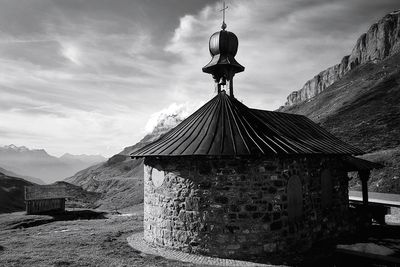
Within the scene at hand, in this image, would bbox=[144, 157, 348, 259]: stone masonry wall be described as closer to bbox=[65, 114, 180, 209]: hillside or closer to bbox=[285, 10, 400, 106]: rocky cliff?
bbox=[65, 114, 180, 209]: hillside

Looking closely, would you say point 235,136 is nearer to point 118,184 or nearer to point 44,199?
point 44,199

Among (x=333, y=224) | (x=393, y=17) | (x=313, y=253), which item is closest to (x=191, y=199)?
(x=313, y=253)

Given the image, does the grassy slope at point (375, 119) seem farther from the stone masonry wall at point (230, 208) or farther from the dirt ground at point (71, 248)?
the dirt ground at point (71, 248)

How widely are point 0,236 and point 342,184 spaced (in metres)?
17.0

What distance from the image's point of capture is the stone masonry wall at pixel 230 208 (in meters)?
11.4

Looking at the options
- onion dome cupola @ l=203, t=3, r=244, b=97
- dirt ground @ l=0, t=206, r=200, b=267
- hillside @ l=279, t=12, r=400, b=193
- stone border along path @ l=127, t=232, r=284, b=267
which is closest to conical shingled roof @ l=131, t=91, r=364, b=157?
onion dome cupola @ l=203, t=3, r=244, b=97

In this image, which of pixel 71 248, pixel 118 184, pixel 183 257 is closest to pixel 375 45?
pixel 118 184

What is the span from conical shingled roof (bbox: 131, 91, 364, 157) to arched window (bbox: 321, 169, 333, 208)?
1.14 meters

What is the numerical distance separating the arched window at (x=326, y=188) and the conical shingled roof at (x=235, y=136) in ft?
3.73

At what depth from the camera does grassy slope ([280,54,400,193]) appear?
2902cm

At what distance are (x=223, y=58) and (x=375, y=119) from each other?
36.8m

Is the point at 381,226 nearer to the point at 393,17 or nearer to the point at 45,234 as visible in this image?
the point at 45,234

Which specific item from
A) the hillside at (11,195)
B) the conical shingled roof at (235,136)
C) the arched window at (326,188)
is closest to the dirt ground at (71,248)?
the conical shingled roof at (235,136)

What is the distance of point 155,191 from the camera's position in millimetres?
13250
